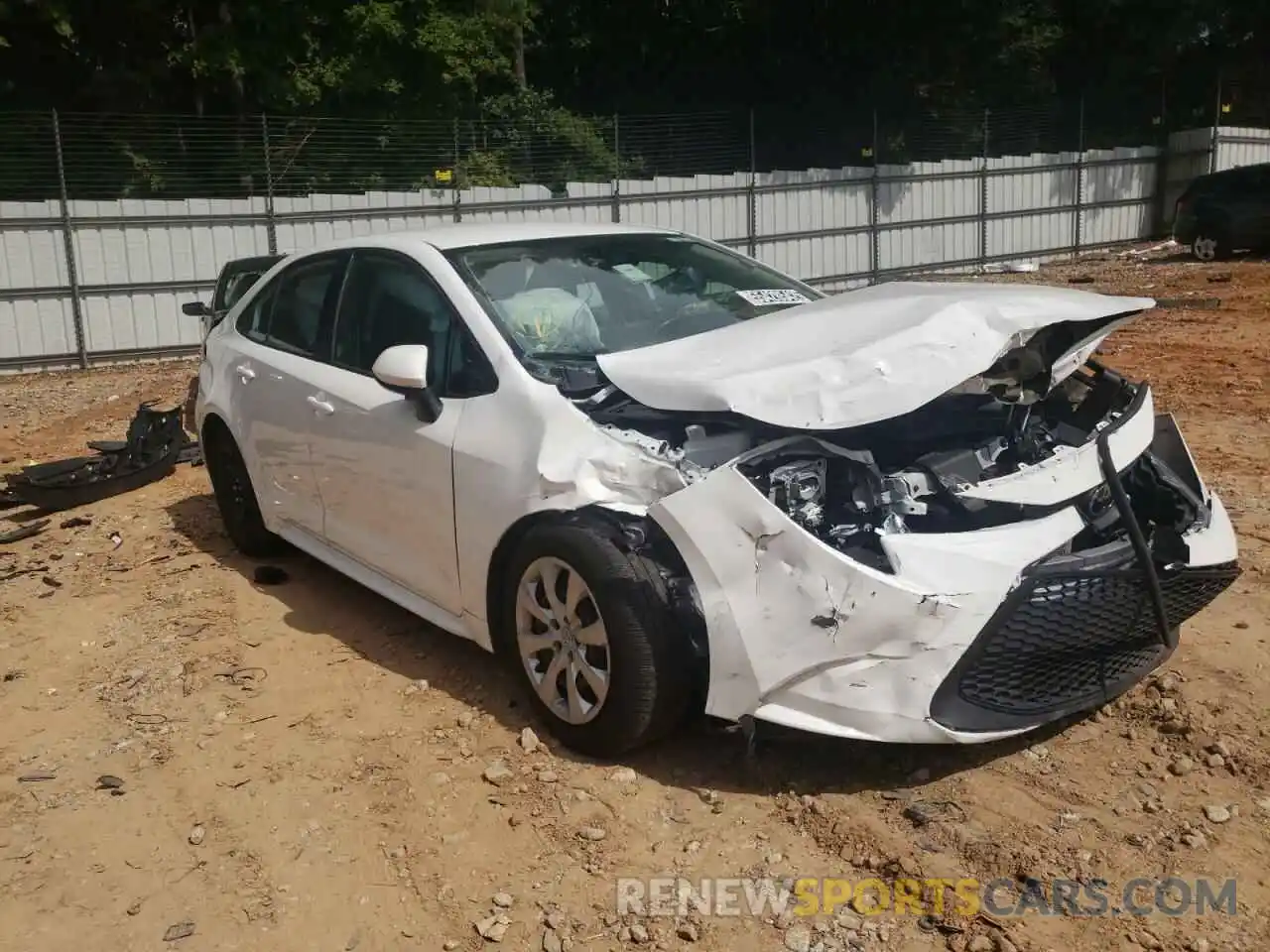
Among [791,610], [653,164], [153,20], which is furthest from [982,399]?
[153,20]

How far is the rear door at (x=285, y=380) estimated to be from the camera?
4957 mm

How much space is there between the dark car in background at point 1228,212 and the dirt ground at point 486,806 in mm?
15984

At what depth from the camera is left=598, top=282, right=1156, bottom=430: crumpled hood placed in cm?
338

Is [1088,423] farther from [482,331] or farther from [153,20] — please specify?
[153,20]

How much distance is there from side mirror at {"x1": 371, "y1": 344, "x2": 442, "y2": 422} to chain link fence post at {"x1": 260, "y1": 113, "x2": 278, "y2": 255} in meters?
12.0

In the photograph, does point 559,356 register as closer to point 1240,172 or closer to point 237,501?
point 237,501

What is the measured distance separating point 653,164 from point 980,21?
9.03m

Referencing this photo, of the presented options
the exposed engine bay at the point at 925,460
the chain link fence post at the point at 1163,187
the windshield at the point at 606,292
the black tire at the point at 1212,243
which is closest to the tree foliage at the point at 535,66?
the chain link fence post at the point at 1163,187

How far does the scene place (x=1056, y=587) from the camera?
3.21 m

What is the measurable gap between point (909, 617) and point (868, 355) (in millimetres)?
821

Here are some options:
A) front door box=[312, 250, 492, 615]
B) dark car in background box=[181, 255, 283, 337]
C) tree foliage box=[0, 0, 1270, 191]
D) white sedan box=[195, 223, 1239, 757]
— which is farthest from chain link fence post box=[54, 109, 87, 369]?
white sedan box=[195, 223, 1239, 757]

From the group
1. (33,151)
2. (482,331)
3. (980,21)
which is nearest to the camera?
(482,331)

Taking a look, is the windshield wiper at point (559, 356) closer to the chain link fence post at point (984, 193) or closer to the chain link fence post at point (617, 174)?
the chain link fence post at point (617, 174)

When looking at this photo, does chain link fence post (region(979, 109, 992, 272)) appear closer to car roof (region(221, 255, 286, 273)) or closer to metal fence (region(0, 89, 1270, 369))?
metal fence (region(0, 89, 1270, 369))
